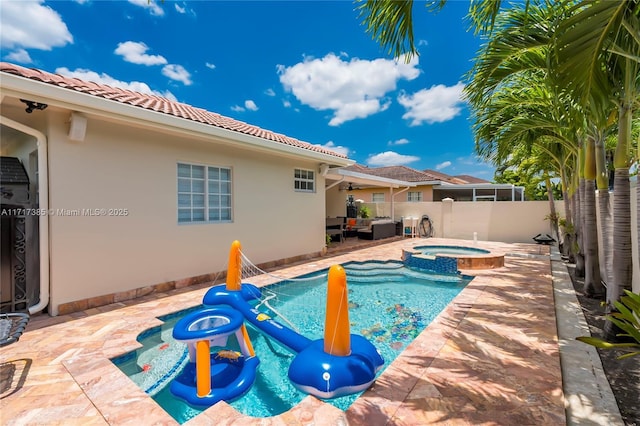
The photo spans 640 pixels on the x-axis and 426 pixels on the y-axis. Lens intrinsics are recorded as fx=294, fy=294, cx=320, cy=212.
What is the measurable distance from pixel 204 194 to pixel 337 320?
22.4 feet

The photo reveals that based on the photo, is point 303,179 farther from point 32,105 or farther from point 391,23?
point 391,23

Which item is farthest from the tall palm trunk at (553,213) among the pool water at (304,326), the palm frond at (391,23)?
the palm frond at (391,23)

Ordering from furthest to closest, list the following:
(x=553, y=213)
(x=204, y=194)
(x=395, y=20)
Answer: (x=553, y=213), (x=204, y=194), (x=395, y=20)

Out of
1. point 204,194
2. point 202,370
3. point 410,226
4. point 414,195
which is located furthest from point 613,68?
point 414,195

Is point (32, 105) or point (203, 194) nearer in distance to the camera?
point (32, 105)

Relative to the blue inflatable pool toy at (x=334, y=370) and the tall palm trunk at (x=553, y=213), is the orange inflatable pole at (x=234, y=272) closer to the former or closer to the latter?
the blue inflatable pool toy at (x=334, y=370)

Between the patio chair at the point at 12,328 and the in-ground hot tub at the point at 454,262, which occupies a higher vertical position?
the patio chair at the point at 12,328

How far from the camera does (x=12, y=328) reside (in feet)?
13.2

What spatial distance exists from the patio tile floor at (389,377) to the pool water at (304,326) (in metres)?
0.43

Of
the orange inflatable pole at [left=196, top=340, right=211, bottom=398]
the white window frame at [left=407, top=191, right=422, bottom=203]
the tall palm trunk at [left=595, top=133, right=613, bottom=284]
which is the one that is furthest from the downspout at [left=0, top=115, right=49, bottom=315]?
the white window frame at [left=407, top=191, right=422, bottom=203]

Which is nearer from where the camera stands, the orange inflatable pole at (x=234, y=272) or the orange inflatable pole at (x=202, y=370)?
the orange inflatable pole at (x=202, y=370)

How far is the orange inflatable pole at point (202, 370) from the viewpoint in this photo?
397 cm

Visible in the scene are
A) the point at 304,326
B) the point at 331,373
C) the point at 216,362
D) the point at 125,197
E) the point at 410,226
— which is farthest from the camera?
the point at 410,226

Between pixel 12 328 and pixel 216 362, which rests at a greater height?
pixel 12 328
